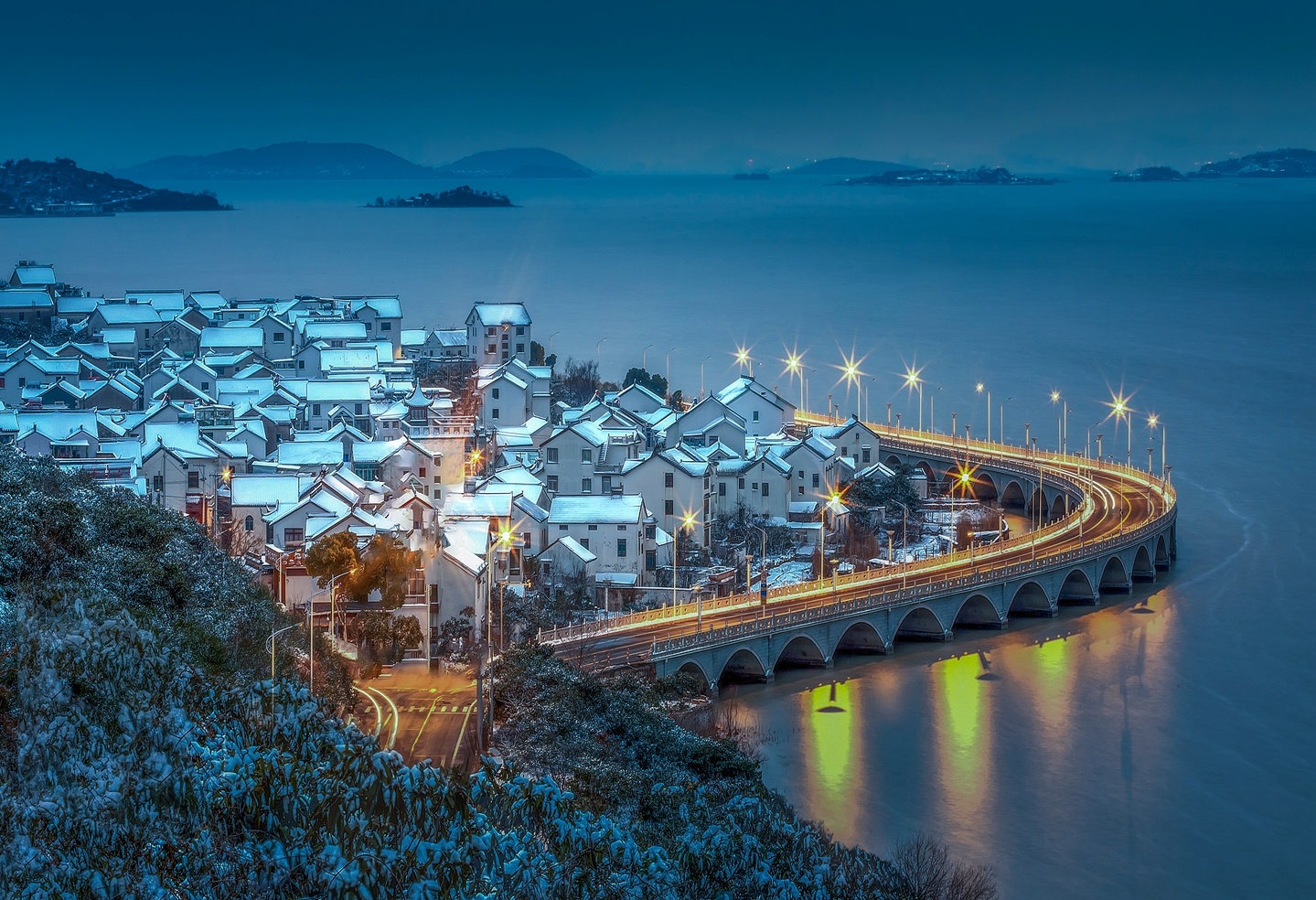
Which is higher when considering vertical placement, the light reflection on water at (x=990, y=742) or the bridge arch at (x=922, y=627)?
the bridge arch at (x=922, y=627)

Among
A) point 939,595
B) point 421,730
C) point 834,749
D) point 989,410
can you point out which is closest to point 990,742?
point 834,749

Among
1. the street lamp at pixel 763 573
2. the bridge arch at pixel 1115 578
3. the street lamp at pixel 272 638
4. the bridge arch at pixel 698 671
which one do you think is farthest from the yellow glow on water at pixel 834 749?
the bridge arch at pixel 1115 578

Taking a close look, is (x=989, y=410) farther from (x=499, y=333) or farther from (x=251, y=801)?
(x=251, y=801)

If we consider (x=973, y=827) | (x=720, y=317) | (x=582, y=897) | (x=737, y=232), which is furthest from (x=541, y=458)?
(x=737, y=232)

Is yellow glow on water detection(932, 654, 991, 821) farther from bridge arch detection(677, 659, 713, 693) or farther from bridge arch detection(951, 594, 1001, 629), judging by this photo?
bridge arch detection(677, 659, 713, 693)

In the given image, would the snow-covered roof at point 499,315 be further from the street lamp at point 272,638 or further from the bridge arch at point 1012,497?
the street lamp at point 272,638
